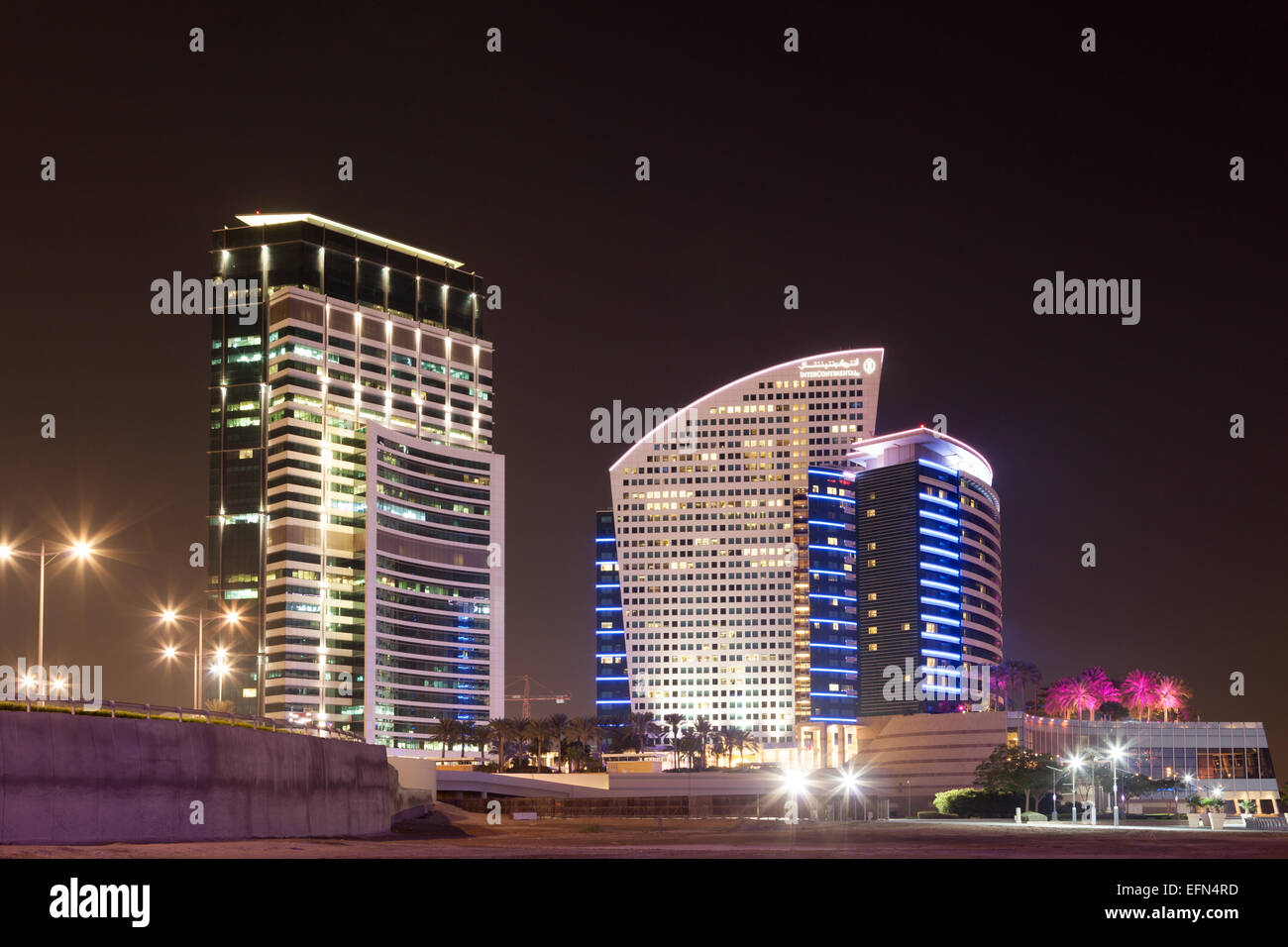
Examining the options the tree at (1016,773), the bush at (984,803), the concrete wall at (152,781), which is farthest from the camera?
the bush at (984,803)

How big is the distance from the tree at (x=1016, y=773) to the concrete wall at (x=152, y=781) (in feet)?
334

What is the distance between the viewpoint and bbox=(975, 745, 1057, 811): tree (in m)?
147

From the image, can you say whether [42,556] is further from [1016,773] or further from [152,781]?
[1016,773]

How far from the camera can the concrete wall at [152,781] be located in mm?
40344

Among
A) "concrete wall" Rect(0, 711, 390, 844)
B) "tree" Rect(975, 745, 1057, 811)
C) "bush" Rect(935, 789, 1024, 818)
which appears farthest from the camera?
"bush" Rect(935, 789, 1024, 818)

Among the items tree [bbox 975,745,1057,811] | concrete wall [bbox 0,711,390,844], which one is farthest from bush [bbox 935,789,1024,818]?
concrete wall [bbox 0,711,390,844]

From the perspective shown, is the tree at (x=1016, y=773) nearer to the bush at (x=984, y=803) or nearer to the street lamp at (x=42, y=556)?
the bush at (x=984, y=803)

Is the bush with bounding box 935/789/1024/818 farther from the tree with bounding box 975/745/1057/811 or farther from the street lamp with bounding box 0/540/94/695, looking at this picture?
the street lamp with bounding box 0/540/94/695

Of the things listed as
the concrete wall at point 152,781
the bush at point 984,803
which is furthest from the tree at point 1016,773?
the concrete wall at point 152,781

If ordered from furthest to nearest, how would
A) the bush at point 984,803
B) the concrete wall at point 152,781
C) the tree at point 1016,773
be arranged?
the bush at point 984,803 → the tree at point 1016,773 → the concrete wall at point 152,781

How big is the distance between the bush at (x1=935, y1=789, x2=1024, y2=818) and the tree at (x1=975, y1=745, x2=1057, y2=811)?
0.75 meters

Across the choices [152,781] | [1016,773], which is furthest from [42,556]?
[1016,773]
